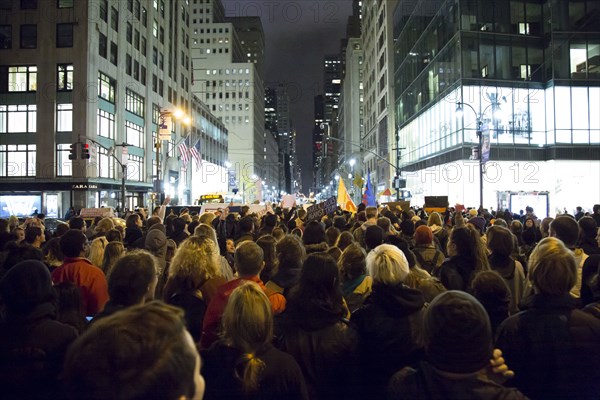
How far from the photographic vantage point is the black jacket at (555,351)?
3.40 meters

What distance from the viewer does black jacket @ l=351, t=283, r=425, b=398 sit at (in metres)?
3.71

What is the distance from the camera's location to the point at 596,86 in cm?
3691

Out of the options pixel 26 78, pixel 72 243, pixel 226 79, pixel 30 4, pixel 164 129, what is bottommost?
pixel 72 243

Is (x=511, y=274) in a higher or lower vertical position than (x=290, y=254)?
lower

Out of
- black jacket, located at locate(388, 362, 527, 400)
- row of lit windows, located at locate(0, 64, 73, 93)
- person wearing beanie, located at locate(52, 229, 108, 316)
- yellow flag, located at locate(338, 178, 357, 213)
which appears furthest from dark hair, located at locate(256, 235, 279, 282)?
row of lit windows, located at locate(0, 64, 73, 93)

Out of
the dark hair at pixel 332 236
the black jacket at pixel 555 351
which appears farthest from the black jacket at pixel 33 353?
the dark hair at pixel 332 236

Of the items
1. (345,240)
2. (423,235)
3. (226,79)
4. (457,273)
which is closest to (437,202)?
(423,235)

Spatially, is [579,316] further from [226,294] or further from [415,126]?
[415,126]

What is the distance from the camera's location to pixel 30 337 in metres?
3.14

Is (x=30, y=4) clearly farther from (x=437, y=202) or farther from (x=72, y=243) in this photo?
(x=72, y=243)

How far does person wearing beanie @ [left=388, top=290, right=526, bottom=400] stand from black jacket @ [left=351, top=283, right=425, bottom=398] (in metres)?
1.26

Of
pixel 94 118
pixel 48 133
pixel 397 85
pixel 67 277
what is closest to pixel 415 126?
pixel 397 85

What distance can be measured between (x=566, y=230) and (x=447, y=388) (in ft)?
15.0

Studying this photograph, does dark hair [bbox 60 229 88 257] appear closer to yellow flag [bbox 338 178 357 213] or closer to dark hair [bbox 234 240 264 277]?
dark hair [bbox 234 240 264 277]
